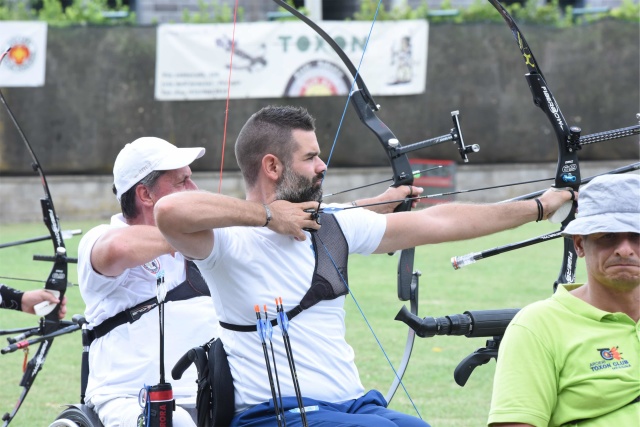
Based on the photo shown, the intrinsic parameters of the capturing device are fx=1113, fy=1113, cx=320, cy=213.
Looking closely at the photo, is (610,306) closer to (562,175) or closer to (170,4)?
(562,175)

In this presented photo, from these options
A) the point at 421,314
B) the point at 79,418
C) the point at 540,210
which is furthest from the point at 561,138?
the point at 421,314

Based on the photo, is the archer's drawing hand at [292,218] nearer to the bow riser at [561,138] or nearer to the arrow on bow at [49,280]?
the bow riser at [561,138]

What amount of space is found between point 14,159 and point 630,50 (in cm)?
888

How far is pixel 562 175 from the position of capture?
352 centimetres

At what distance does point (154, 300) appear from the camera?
363cm

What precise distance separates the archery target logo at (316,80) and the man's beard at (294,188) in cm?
1211

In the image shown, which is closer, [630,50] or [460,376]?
[460,376]

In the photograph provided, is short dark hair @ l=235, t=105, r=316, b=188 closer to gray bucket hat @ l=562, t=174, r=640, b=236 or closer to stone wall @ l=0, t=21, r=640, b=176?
gray bucket hat @ l=562, t=174, r=640, b=236

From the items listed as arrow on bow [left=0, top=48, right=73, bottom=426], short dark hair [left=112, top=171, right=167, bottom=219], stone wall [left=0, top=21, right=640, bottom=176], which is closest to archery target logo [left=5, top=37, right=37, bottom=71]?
stone wall [left=0, top=21, right=640, bottom=176]

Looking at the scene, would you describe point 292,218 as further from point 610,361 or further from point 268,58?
point 268,58

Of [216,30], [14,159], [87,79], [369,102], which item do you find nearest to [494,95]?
[216,30]

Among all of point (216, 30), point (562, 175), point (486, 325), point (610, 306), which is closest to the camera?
point (610, 306)

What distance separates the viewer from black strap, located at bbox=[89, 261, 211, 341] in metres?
3.60

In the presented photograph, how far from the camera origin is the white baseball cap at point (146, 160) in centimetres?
361
